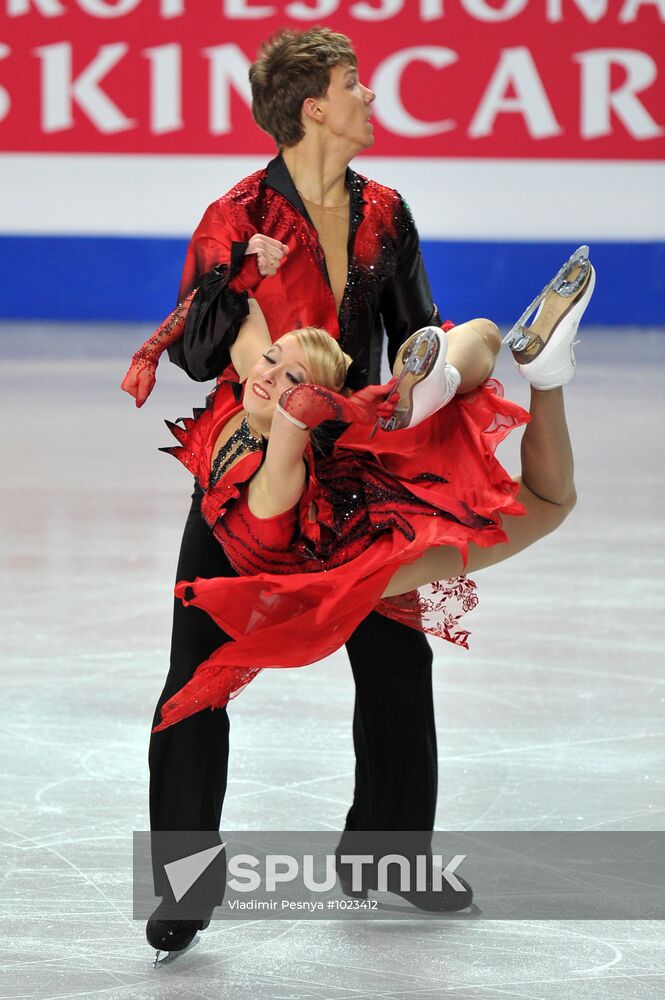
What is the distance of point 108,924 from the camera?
2.58 m

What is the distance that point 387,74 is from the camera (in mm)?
11734

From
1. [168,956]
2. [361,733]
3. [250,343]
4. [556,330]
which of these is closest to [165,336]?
[250,343]

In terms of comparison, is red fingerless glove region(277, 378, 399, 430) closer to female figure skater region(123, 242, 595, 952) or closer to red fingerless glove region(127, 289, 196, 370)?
female figure skater region(123, 242, 595, 952)

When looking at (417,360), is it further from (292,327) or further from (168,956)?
(168,956)

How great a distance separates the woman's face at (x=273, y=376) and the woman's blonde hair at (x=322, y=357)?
0.01m

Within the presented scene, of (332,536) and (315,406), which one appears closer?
(315,406)

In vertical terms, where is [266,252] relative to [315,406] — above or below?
above

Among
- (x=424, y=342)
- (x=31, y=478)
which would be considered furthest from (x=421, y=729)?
(x=31, y=478)

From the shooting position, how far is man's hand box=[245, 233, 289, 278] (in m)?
2.38

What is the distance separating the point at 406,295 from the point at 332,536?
506mm

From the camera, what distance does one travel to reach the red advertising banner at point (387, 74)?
38.3 feet

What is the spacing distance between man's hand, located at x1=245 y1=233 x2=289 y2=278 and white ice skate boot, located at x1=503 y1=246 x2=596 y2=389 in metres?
0.41

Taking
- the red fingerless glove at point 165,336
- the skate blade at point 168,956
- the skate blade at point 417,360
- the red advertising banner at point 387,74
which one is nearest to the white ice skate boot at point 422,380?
the skate blade at point 417,360

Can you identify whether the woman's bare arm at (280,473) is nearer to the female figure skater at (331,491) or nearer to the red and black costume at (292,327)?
the female figure skater at (331,491)
